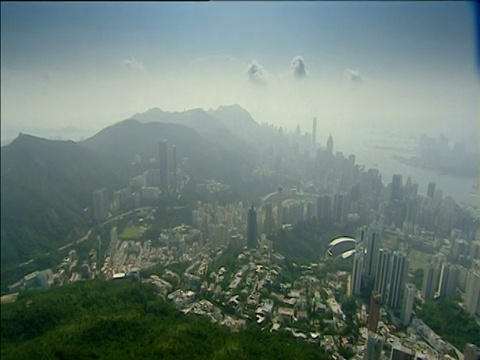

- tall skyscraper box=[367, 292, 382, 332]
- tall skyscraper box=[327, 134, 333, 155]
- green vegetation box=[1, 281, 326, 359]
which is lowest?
green vegetation box=[1, 281, 326, 359]

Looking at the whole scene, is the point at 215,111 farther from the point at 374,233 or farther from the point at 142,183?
the point at 374,233

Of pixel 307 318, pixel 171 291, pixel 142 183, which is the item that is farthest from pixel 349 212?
pixel 142 183

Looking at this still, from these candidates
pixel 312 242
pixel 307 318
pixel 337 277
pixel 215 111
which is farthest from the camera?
pixel 215 111

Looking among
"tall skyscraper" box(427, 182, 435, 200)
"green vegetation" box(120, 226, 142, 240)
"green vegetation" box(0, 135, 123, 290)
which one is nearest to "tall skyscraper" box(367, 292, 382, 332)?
"tall skyscraper" box(427, 182, 435, 200)

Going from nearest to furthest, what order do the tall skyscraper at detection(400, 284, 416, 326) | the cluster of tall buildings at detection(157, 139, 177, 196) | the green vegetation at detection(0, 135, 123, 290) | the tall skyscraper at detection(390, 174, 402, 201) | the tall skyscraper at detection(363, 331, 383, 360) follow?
1. the tall skyscraper at detection(363, 331, 383, 360)
2. the tall skyscraper at detection(400, 284, 416, 326)
3. the tall skyscraper at detection(390, 174, 402, 201)
4. the green vegetation at detection(0, 135, 123, 290)
5. the cluster of tall buildings at detection(157, 139, 177, 196)

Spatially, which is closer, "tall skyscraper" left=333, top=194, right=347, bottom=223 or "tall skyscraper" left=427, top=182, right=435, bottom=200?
"tall skyscraper" left=427, top=182, right=435, bottom=200

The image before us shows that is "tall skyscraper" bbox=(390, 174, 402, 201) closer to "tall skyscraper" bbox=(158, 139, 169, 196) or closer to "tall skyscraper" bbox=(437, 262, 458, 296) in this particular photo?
"tall skyscraper" bbox=(437, 262, 458, 296)
